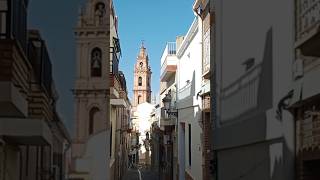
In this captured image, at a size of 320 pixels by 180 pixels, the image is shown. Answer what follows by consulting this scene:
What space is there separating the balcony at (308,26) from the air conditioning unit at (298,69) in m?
0.34

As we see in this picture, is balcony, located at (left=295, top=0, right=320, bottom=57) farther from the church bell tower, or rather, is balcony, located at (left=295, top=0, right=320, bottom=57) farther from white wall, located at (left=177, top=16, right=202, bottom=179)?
the church bell tower

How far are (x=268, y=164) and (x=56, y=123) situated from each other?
11.2 feet

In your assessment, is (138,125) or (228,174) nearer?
(228,174)

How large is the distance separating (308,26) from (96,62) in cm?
345

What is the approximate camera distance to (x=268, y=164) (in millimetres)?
10789

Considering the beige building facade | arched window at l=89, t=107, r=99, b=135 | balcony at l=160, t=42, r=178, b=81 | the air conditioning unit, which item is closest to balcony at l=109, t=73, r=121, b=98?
the beige building facade

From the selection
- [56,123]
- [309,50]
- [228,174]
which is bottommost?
[228,174]

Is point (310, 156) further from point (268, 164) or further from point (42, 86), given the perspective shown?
point (42, 86)

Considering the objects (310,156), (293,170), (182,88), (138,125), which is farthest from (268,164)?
(138,125)

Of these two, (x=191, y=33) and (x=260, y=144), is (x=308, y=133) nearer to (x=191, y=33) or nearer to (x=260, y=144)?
(x=260, y=144)

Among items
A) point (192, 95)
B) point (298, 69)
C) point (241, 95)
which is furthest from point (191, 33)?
point (298, 69)

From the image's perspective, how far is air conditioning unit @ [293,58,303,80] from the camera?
898 centimetres

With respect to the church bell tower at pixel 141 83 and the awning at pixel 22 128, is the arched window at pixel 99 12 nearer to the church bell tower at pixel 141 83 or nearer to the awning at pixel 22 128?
the awning at pixel 22 128

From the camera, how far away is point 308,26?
8.62 metres
